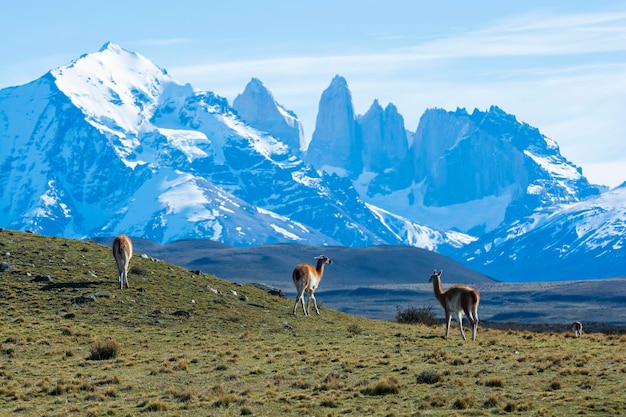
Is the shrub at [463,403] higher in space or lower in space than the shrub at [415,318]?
lower

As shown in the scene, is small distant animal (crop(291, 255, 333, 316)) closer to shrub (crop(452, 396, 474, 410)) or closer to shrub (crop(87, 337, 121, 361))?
shrub (crop(87, 337, 121, 361))

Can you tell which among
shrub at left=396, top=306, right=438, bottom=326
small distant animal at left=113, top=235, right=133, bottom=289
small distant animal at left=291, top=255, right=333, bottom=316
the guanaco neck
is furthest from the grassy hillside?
shrub at left=396, top=306, right=438, bottom=326

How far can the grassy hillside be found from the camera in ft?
88.9

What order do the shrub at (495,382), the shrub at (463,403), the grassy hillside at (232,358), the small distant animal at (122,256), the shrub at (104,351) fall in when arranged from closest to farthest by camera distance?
1. the shrub at (463,403)
2. the grassy hillside at (232,358)
3. the shrub at (495,382)
4. the shrub at (104,351)
5. the small distant animal at (122,256)

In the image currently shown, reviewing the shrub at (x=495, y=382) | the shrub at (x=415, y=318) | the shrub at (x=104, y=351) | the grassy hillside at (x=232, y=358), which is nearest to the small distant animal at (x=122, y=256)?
the grassy hillside at (x=232, y=358)

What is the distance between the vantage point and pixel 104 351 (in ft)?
117

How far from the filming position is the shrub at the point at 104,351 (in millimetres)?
35750

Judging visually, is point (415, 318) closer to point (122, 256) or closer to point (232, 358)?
point (122, 256)

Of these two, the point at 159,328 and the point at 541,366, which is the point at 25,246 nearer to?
the point at 159,328

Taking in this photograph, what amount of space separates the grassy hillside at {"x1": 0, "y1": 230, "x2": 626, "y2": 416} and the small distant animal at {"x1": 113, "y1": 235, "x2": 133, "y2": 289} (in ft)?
2.28

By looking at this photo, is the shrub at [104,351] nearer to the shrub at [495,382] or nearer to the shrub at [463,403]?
the shrub at [495,382]

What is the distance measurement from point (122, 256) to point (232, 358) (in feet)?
47.3

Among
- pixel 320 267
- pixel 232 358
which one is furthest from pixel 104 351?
pixel 320 267

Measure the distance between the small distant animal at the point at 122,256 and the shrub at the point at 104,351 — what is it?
11728 mm
